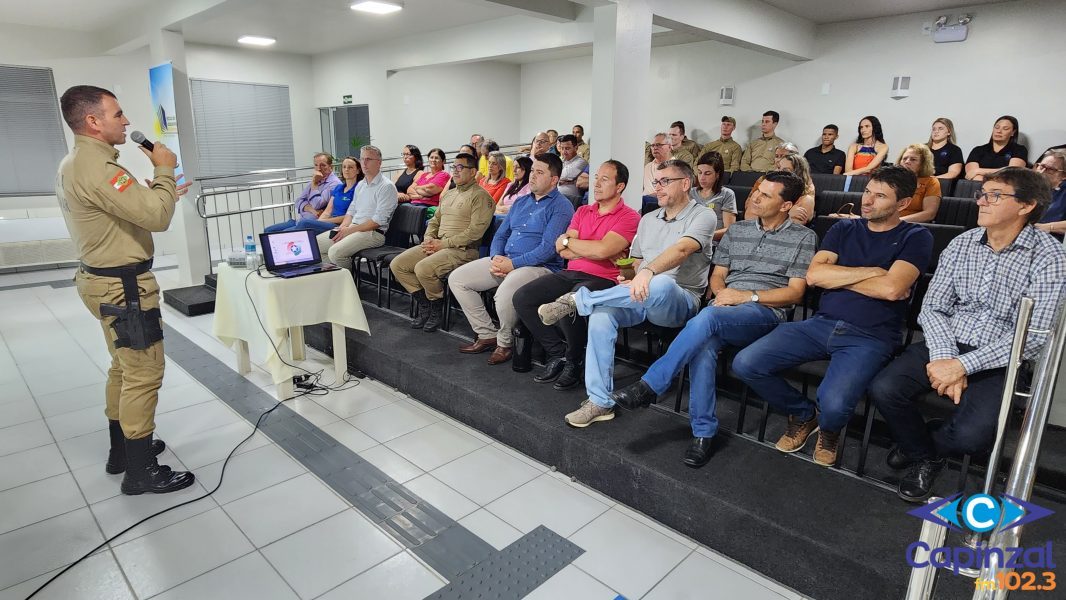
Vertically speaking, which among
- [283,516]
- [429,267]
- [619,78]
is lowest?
[283,516]

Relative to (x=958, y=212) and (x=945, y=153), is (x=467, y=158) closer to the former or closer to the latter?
(x=958, y=212)

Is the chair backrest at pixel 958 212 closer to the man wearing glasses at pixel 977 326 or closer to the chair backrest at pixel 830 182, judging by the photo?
the chair backrest at pixel 830 182

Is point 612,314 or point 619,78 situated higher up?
point 619,78

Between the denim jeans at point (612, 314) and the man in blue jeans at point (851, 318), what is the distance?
408mm

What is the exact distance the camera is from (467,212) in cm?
414

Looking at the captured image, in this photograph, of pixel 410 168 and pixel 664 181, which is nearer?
pixel 664 181

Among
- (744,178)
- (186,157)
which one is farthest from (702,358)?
(186,157)

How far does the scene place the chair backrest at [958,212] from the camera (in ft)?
13.4

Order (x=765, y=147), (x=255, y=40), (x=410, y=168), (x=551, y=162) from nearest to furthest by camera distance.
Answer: (x=551, y=162), (x=410, y=168), (x=765, y=147), (x=255, y=40)

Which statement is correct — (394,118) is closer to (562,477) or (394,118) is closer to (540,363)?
(540,363)

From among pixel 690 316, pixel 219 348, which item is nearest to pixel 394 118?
pixel 219 348

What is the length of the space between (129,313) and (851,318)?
112 inches

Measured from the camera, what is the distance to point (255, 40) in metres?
8.75

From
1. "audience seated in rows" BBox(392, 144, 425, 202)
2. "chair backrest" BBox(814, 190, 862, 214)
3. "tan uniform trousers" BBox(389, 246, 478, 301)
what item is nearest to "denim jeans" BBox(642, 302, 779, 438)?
"tan uniform trousers" BBox(389, 246, 478, 301)
